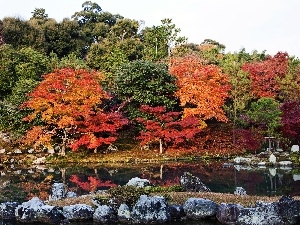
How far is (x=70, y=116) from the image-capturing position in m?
26.3

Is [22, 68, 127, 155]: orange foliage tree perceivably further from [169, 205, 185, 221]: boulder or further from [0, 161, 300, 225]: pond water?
[169, 205, 185, 221]: boulder

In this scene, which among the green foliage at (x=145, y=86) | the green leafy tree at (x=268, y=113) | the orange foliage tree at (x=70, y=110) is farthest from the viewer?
the green foliage at (x=145, y=86)

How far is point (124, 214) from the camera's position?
11.5 m

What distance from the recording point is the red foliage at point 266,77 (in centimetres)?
3325

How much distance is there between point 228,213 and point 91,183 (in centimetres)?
894

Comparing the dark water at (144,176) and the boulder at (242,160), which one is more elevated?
the boulder at (242,160)

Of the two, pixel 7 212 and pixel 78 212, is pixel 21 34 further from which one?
pixel 78 212

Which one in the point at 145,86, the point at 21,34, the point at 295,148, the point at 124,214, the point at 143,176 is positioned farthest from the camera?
the point at 21,34

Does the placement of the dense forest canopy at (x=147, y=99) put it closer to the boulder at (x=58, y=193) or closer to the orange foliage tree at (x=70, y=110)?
the orange foliage tree at (x=70, y=110)

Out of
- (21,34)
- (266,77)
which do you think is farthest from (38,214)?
(21,34)

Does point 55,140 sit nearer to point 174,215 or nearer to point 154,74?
point 154,74

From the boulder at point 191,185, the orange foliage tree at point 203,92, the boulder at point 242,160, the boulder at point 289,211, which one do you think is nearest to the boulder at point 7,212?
the boulder at point 191,185

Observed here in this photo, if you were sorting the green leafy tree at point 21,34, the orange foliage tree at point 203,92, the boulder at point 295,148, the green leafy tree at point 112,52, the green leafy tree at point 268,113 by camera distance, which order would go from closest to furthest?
the green leafy tree at point 268,113 < the boulder at point 295,148 < the orange foliage tree at point 203,92 < the green leafy tree at point 112,52 < the green leafy tree at point 21,34

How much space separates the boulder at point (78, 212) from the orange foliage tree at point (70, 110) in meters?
14.5
